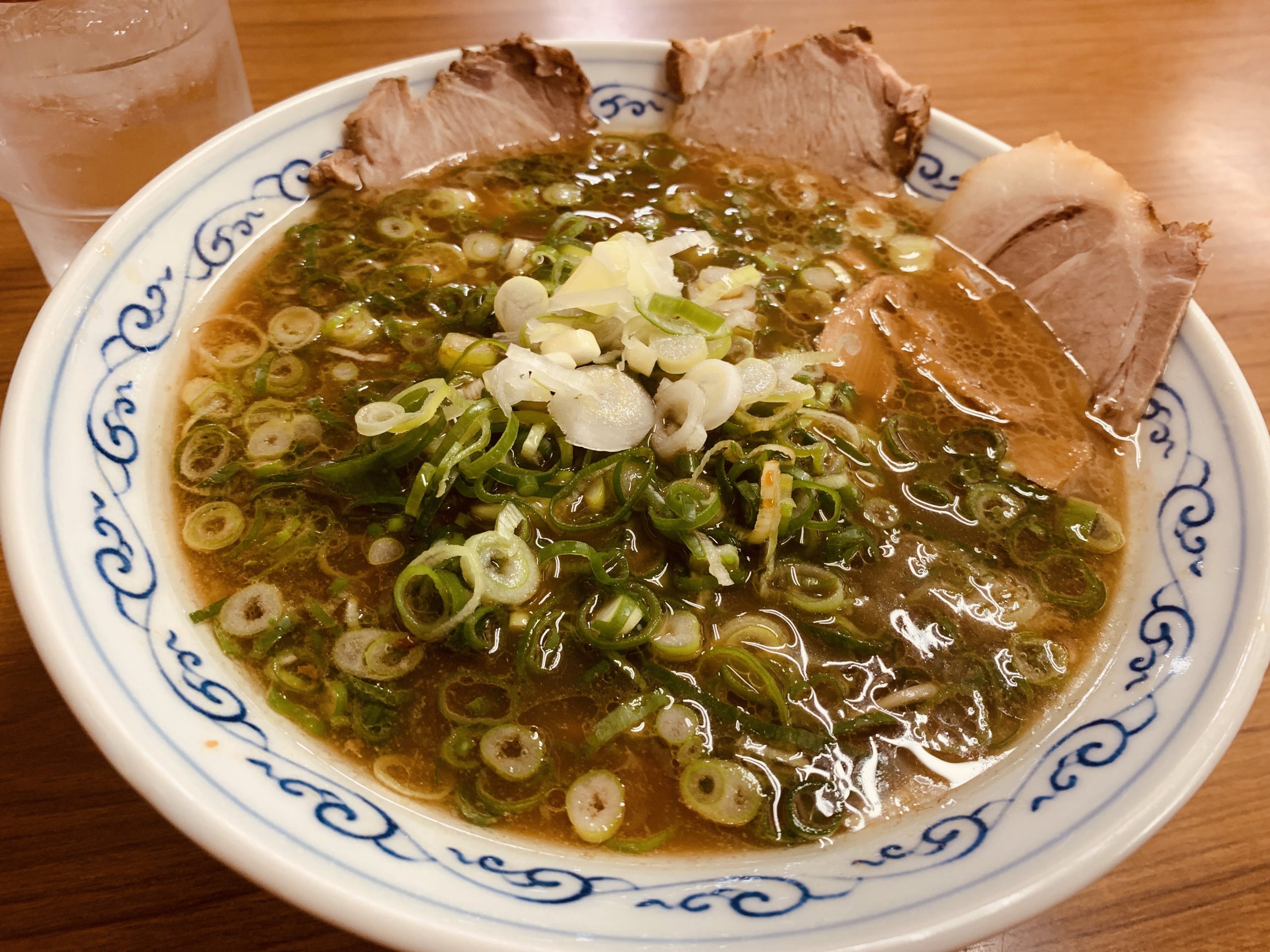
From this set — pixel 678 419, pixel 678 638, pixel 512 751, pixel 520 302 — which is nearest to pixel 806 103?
pixel 520 302

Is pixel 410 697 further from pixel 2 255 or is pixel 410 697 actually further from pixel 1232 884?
pixel 2 255

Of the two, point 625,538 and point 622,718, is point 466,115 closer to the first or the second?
point 625,538

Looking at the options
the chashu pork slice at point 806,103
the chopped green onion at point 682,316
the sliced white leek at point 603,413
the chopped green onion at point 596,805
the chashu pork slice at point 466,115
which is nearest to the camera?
the chopped green onion at point 596,805

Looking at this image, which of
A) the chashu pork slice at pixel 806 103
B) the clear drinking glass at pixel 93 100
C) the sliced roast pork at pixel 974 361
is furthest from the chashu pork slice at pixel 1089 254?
the clear drinking glass at pixel 93 100

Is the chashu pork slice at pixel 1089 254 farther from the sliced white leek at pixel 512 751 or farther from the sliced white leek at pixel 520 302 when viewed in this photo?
the sliced white leek at pixel 512 751

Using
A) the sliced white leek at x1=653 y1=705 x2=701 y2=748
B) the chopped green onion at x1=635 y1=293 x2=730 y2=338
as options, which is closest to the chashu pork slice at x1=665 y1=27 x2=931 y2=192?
the chopped green onion at x1=635 y1=293 x2=730 y2=338

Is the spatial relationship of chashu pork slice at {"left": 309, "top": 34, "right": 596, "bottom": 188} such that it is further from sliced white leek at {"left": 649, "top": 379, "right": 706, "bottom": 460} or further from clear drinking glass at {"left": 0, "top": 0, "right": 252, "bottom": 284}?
sliced white leek at {"left": 649, "top": 379, "right": 706, "bottom": 460}

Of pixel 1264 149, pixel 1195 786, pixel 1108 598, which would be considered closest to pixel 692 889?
pixel 1195 786
